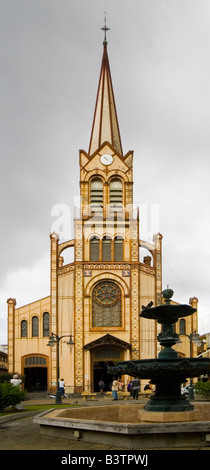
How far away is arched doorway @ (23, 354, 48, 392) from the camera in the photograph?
45156mm

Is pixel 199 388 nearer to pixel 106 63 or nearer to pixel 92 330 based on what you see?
pixel 92 330

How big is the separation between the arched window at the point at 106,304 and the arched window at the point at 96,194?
22.6ft

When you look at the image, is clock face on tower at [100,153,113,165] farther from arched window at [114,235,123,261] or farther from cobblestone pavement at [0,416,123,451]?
cobblestone pavement at [0,416,123,451]

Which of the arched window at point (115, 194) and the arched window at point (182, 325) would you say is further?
the arched window at point (115, 194)

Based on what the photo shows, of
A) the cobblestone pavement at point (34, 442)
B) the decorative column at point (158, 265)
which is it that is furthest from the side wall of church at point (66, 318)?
the cobblestone pavement at point (34, 442)

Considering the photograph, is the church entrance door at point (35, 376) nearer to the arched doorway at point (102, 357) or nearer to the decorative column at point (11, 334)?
the decorative column at point (11, 334)

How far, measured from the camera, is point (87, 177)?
48.9 m

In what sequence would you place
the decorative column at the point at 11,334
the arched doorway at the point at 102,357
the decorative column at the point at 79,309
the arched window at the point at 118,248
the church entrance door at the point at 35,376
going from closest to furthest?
the decorative column at the point at 79,309
the arched doorway at the point at 102,357
the decorative column at the point at 11,334
the church entrance door at the point at 35,376
the arched window at the point at 118,248

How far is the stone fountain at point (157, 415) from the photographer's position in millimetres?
11570

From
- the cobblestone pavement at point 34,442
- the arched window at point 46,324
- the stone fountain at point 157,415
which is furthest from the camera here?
the arched window at point 46,324

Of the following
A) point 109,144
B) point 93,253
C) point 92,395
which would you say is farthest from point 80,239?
point 92,395

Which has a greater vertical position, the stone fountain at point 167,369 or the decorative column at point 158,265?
the decorative column at point 158,265

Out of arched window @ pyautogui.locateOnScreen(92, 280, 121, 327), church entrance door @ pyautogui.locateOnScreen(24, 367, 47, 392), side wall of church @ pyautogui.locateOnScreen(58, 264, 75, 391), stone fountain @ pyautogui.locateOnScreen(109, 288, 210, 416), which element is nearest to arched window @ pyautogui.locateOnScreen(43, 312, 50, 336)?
side wall of church @ pyautogui.locateOnScreen(58, 264, 75, 391)
